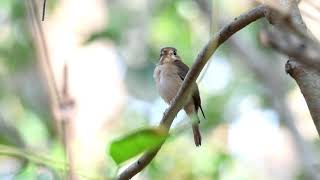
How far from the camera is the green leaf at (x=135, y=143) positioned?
709 millimetres

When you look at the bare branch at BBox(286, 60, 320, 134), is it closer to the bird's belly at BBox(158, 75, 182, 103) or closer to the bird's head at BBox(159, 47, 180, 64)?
the bird's belly at BBox(158, 75, 182, 103)

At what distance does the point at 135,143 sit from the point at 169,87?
2431mm

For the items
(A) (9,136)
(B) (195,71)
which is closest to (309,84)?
(B) (195,71)

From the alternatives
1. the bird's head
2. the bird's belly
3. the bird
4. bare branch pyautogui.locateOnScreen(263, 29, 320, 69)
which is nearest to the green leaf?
bare branch pyautogui.locateOnScreen(263, 29, 320, 69)

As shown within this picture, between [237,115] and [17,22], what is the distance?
1690 millimetres

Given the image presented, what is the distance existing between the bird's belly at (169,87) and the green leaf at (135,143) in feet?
7.76

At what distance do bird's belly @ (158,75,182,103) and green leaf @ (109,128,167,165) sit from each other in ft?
A: 7.76

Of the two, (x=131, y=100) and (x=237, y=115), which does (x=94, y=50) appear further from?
(x=237, y=115)

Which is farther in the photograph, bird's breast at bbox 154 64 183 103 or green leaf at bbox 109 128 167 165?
bird's breast at bbox 154 64 183 103

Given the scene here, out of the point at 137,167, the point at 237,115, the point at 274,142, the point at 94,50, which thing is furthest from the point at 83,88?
the point at 137,167

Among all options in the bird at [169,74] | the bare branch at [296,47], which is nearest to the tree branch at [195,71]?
the bare branch at [296,47]

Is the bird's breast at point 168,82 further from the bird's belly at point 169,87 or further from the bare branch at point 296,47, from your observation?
the bare branch at point 296,47

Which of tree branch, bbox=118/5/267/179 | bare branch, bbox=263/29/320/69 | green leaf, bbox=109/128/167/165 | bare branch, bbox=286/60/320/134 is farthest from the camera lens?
tree branch, bbox=118/5/267/179

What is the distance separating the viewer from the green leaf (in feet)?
2.33
